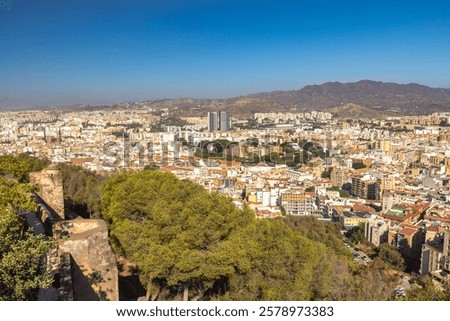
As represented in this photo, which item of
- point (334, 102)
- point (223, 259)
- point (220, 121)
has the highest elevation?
point (334, 102)

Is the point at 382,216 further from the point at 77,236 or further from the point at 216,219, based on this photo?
the point at 77,236

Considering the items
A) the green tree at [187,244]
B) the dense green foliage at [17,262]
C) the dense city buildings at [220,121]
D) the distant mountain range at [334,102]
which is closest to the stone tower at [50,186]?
the green tree at [187,244]

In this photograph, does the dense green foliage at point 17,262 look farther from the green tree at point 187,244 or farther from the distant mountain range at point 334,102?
the distant mountain range at point 334,102

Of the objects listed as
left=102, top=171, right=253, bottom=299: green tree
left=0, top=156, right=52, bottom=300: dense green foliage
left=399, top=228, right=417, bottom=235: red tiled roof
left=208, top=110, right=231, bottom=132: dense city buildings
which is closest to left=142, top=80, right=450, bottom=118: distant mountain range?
left=208, top=110, right=231, bottom=132: dense city buildings

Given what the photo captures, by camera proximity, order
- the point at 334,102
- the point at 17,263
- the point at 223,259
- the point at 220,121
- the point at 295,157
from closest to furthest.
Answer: the point at 17,263, the point at 223,259, the point at 295,157, the point at 220,121, the point at 334,102

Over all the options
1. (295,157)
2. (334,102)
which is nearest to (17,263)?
(295,157)

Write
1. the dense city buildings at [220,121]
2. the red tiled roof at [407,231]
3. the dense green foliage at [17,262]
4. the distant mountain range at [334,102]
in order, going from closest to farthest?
the dense green foliage at [17,262]
the red tiled roof at [407,231]
the distant mountain range at [334,102]
the dense city buildings at [220,121]

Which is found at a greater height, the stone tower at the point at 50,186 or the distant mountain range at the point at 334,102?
the distant mountain range at the point at 334,102

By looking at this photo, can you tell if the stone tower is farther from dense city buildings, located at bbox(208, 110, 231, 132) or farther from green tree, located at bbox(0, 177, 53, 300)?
dense city buildings, located at bbox(208, 110, 231, 132)

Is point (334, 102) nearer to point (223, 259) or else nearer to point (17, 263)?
point (223, 259)

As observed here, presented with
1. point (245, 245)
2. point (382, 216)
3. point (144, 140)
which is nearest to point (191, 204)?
point (245, 245)
